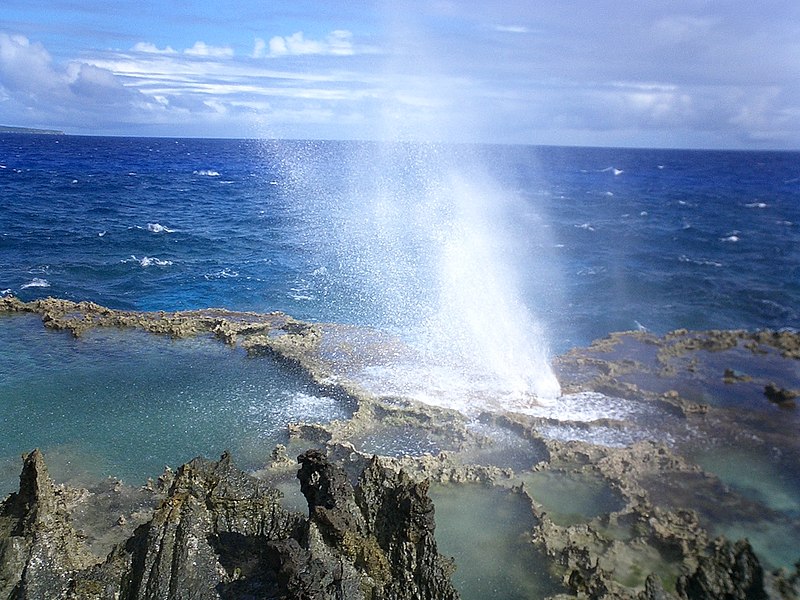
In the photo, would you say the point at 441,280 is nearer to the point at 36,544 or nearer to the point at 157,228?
the point at 36,544

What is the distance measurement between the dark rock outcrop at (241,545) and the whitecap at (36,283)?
32.7 meters

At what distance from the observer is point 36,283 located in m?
42.3

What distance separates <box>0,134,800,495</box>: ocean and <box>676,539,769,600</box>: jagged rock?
1406 centimetres

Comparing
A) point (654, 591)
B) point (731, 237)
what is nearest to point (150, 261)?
point (654, 591)

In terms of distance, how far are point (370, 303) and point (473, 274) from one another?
870 centimetres

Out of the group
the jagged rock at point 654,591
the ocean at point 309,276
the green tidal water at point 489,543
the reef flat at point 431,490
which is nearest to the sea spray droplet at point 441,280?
the ocean at point 309,276

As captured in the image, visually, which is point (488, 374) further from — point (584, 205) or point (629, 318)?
point (584, 205)

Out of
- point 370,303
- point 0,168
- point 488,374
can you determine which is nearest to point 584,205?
point 370,303

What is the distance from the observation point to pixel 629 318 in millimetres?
41094

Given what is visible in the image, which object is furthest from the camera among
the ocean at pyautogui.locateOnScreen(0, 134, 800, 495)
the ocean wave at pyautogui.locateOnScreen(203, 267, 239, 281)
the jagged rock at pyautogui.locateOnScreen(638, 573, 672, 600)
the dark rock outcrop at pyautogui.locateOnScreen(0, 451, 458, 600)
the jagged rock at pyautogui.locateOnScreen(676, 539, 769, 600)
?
the ocean wave at pyautogui.locateOnScreen(203, 267, 239, 281)

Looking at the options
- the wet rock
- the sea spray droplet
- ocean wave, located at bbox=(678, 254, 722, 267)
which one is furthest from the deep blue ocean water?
the wet rock

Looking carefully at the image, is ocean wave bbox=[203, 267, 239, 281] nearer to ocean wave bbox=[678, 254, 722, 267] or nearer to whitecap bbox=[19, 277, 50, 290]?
whitecap bbox=[19, 277, 50, 290]

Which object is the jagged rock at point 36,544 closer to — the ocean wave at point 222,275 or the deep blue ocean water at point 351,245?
the deep blue ocean water at point 351,245

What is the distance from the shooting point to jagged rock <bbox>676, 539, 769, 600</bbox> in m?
11.9
